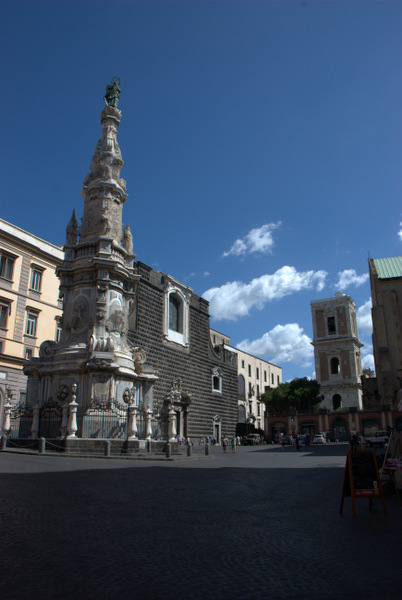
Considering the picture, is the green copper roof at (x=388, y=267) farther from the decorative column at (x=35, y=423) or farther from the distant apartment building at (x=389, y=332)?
the decorative column at (x=35, y=423)

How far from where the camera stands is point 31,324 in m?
35.5

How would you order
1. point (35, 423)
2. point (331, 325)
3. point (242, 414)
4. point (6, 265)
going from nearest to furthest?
1. point (35, 423)
2. point (6, 265)
3. point (242, 414)
4. point (331, 325)

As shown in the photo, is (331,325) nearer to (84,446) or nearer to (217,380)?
(217,380)

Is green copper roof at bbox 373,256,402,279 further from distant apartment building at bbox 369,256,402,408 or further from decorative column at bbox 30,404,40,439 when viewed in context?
decorative column at bbox 30,404,40,439

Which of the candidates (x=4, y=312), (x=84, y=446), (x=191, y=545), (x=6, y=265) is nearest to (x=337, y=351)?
(x=4, y=312)

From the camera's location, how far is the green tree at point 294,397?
6375cm

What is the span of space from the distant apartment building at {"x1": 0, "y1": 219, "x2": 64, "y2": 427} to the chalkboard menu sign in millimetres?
26574

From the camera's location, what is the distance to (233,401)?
54.2 metres

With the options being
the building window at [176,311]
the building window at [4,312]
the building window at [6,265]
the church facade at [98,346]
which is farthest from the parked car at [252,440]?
the building window at [6,265]

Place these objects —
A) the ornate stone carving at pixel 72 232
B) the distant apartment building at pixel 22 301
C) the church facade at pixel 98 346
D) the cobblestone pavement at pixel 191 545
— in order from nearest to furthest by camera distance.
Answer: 1. the cobblestone pavement at pixel 191 545
2. the church facade at pixel 98 346
3. the ornate stone carving at pixel 72 232
4. the distant apartment building at pixel 22 301

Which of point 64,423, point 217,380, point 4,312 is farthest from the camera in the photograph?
point 217,380

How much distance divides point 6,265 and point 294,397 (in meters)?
43.0

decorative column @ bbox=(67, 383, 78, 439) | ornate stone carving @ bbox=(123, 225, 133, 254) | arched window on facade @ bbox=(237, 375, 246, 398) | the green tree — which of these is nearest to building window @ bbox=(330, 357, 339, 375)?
the green tree

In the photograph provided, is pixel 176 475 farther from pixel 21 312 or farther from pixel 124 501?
pixel 21 312
